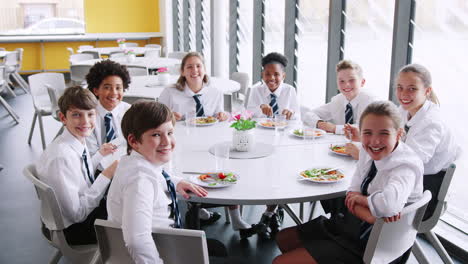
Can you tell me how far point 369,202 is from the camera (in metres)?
1.70

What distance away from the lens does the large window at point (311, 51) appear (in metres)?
5.08

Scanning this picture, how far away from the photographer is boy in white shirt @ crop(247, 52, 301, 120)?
3.46 meters

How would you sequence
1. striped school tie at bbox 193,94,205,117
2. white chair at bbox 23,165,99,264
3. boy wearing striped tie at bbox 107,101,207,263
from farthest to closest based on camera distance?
striped school tie at bbox 193,94,205,117, white chair at bbox 23,165,99,264, boy wearing striped tie at bbox 107,101,207,263

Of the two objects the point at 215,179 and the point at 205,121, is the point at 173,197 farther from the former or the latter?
the point at 205,121

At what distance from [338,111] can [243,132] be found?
1.12 m

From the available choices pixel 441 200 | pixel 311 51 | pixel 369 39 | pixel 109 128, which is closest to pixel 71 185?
pixel 109 128

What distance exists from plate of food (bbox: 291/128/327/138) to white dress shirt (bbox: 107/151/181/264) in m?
1.07

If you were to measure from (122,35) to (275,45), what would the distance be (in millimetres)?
5881

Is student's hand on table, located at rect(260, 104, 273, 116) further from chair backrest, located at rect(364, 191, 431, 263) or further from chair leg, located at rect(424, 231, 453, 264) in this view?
chair backrest, located at rect(364, 191, 431, 263)

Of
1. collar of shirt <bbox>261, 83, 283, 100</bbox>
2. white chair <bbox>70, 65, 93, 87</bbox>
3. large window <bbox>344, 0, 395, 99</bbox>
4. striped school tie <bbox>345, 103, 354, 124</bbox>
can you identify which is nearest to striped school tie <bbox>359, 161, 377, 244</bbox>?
striped school tie <bbox>345, 103, 354, 124</bbox>

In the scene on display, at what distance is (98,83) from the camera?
2941mm

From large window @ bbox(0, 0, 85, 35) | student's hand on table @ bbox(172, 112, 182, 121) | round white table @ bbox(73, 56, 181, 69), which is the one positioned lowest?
student's hand on table @ bbox(172, 112, 182, 121)

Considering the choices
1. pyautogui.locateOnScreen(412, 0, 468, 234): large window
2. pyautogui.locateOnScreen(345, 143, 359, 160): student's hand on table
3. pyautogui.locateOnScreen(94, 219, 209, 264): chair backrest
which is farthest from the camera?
pyautogui.locateOnScreen(412, 0, 468, 234): large window

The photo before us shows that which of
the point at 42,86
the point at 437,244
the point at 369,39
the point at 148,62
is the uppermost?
the point at 369,39
